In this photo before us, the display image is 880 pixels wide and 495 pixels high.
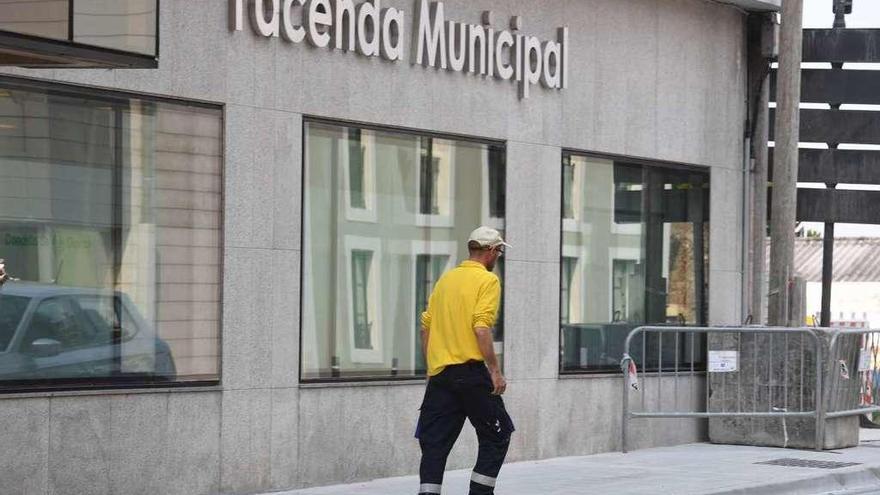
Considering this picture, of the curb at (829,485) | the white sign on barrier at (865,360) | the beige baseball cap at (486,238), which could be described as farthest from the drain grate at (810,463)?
the beige baseball cap at (486,238)

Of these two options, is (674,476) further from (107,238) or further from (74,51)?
(74,51)

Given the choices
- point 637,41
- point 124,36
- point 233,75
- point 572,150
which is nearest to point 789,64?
point 637,41

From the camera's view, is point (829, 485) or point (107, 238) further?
point (829, 485)

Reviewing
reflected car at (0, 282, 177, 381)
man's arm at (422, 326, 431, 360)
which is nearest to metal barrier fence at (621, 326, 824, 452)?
man's arm at (422, 326, 431, 360)

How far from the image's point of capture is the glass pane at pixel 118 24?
9.09 m

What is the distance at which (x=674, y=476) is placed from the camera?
504 inches

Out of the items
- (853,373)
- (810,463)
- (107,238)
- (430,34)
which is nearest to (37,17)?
(107,238)

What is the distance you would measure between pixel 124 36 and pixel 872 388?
32.0 ft

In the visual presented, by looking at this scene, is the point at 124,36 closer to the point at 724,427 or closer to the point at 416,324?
the point at 416,324

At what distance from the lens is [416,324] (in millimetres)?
13484

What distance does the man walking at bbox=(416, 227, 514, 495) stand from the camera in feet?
31.3

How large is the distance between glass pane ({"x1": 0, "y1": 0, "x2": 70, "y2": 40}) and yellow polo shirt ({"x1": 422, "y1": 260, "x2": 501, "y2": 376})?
8.87 ft

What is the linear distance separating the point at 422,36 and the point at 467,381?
14.2 ft

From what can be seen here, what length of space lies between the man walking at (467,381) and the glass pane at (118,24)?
232 centimetres
